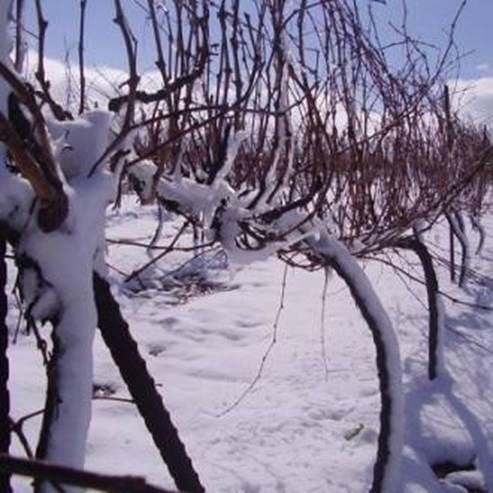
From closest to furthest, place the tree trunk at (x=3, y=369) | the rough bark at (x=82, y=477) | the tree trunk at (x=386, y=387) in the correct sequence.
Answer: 1. the rough bark at (x=82, y=477)
2. the tree trunk at (x=3, y=369)
3. the tree trunk at (x=386, y=387)

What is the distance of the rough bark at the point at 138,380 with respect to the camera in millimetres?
1255

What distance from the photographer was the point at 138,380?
1.30m

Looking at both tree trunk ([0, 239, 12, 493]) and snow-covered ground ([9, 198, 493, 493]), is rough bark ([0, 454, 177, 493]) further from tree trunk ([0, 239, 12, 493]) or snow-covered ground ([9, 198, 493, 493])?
snow-covered ground ([9, 198, 493, 493])

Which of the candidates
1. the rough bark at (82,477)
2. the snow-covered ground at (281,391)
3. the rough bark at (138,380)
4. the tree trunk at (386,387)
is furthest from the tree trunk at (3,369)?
the tree trunk at (386,387)

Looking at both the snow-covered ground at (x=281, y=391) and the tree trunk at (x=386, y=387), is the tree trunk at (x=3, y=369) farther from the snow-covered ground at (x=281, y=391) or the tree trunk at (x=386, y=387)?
the tree trunk at (x=386, y=387)

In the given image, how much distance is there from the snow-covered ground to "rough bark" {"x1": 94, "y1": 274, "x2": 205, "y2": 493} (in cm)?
92

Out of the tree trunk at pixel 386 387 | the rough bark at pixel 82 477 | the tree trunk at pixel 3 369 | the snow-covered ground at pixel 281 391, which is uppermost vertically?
Answer: the rough bark at pixel 82 477

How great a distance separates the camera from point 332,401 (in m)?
3.82

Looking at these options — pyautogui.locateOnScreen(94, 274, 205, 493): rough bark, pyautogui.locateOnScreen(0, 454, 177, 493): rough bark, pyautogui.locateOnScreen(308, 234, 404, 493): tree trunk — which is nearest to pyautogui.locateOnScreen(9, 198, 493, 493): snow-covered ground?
pyautogui.locateOnScreen(308, 234, 404, 493): tree trunk

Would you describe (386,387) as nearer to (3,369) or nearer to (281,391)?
(281,391)

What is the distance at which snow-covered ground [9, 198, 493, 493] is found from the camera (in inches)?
120

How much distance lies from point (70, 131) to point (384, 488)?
6.49 feet

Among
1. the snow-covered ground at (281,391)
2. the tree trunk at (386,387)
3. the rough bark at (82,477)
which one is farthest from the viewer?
the snow-covered ground at (281,391)

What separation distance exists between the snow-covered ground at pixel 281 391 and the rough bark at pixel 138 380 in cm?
92
